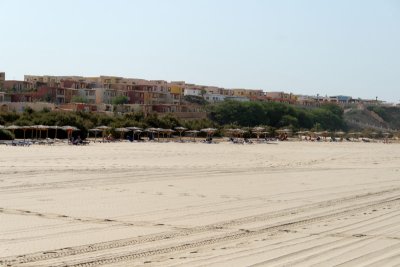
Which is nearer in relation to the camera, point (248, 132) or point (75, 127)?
point (75, 127)

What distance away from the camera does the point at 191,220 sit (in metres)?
11.7

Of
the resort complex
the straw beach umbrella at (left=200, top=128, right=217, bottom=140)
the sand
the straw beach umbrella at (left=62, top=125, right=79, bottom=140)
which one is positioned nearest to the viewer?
the sand

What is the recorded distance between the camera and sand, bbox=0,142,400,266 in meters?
8.34

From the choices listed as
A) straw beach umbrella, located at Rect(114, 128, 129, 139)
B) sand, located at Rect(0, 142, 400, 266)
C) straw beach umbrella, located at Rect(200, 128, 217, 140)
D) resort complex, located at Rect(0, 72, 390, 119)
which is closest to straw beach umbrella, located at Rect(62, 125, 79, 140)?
straw beach umbrella, located at Rect(114, 128, 129, 139)

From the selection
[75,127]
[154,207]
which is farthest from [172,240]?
[75,127]

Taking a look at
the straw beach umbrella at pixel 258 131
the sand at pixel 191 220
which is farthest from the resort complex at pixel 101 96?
the sand at pixel 191 220

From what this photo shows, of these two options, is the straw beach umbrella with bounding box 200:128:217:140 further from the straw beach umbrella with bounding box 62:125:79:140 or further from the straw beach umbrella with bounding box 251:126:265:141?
the straw beach umbrella with bounding box 62:125:79:140

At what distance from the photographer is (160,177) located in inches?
815

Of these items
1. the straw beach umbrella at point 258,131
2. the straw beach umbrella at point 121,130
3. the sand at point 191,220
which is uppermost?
the sand at point 191,220

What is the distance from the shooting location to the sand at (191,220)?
27.3 ft

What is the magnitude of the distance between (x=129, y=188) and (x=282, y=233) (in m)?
7.33

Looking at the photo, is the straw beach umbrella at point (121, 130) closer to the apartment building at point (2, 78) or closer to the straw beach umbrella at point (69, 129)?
the straw beach umbrella at point (69, 129)

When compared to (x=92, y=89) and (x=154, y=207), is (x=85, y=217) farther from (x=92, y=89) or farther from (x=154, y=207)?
(x=92, y=89)

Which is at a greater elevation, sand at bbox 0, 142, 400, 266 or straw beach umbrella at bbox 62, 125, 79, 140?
sand at bbox 0, 142, 400, 266
